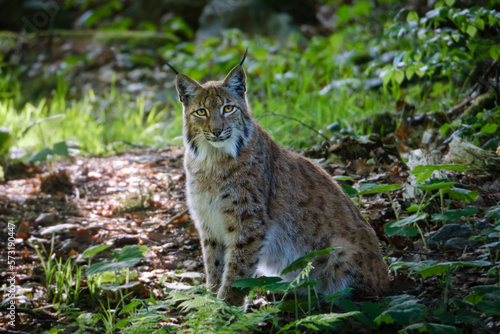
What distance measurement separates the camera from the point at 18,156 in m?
6.08

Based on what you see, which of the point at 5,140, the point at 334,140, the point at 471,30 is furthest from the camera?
the point at 5,140

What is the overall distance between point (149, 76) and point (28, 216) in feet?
18.1

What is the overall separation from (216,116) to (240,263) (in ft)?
3.23

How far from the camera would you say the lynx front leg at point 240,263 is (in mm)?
3102

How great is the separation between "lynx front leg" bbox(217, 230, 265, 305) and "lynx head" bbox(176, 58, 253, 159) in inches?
23.2

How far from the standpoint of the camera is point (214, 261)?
11.1 ft

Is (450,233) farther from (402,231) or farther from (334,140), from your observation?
(334,140)

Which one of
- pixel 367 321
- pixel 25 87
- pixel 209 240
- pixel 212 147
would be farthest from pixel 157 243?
pixel 25 87

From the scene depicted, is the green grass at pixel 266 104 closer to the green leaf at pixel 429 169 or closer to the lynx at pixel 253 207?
the lynx at pixel 253 207

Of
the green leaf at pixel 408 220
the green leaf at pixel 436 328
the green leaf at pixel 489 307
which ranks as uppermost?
the green leaf at pixel 408 220

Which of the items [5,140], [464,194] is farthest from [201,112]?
[5,140]

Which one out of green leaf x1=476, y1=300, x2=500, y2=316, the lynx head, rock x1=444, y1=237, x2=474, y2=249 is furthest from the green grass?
green leaf x1=476, y1=300, x2=500, y2=316


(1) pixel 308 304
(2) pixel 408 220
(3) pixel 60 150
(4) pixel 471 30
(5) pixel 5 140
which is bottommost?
(1) pixel 308 304

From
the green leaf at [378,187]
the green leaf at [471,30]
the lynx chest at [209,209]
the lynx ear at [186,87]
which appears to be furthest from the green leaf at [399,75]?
the lynx chest at [209,209]
